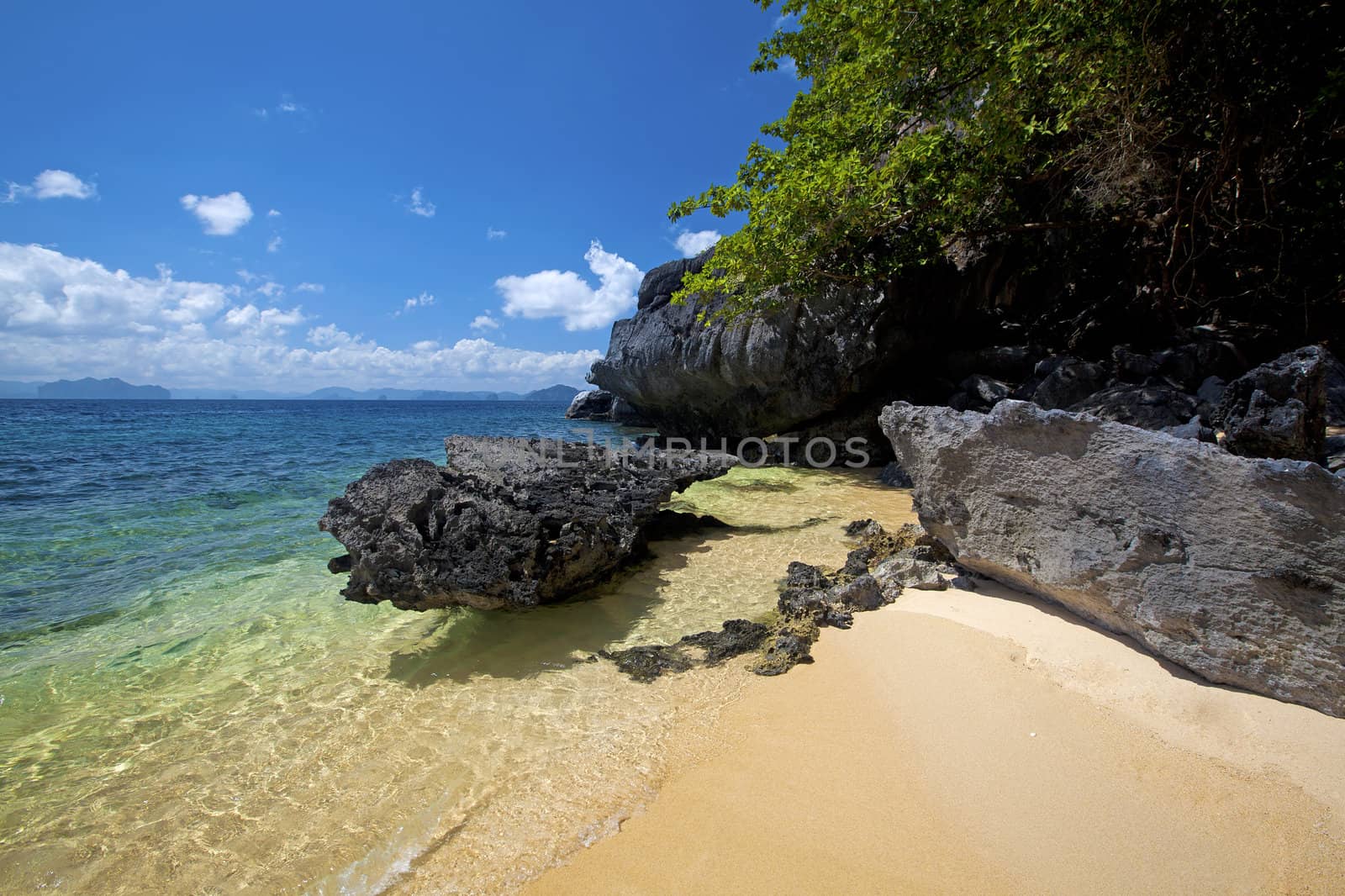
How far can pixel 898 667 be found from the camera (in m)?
3.67

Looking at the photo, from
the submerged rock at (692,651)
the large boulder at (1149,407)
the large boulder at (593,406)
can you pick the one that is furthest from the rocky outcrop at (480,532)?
the large boulder at (593,406)

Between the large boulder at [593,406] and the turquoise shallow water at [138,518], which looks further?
the large boulder at [593,406]

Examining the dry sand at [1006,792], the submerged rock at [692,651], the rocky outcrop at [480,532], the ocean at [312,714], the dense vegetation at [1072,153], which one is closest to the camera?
the dry sand at [1006,792]

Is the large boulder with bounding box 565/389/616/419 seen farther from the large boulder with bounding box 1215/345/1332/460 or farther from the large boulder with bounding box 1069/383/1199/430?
the large boulder with bounding box 1215/345/1332/460

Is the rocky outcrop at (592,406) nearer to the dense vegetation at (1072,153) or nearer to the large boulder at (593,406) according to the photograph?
the large boulder at (593,406)

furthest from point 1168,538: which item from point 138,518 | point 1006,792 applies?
point 138,518

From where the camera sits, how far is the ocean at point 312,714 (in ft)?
8.75

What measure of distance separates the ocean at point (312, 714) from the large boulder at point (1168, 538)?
2270 millimetres

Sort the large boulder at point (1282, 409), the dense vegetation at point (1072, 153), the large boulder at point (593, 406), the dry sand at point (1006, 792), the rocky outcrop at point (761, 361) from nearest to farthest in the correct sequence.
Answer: the dry sand at point (1006, 792) < the large boulder at point (1282, 409) < the dense vegetation at point (1072, 153) < the rocky outcrop at point (761, 361) < the large boulder at point (593, 406)

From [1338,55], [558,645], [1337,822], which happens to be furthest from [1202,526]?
[1338,55]

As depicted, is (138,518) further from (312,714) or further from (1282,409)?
(1282,409)

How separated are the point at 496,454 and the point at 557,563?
9.41ft

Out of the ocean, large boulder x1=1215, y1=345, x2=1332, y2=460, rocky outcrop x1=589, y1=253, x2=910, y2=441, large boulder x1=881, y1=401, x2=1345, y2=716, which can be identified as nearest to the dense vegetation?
rocky outcrop x1=589, y1=253, x2=910, y2=441

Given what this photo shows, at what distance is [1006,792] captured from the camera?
2.54 meters
